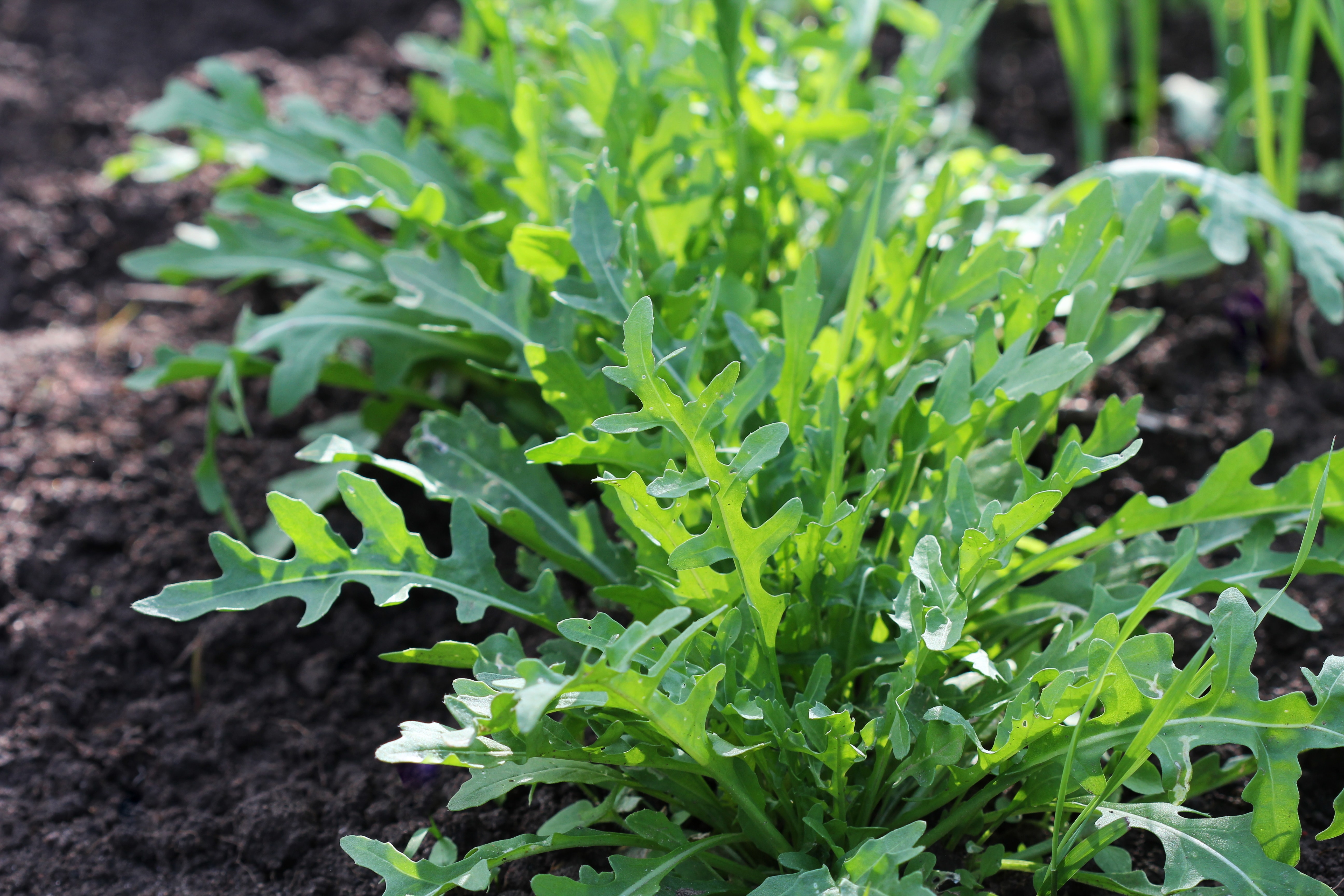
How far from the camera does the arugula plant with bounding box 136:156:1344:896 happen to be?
1.20 meters

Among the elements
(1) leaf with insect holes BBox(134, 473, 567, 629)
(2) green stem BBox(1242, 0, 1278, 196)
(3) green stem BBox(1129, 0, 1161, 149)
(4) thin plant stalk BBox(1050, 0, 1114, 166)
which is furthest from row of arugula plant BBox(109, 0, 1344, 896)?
(3) green stem BBox(1129, 0, 1161, 149)

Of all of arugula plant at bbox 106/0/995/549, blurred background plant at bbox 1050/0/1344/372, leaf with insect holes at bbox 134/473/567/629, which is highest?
blurred background plant at bbox 1050/0/1344/372

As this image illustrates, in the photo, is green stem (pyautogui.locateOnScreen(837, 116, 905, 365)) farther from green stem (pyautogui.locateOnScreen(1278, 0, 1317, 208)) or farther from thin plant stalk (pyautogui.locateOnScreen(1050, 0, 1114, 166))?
thin plant stalk (pyautogui.locateOnScreen(1050, 0, 1114, 166))

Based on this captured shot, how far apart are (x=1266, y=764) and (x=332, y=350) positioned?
1544mm

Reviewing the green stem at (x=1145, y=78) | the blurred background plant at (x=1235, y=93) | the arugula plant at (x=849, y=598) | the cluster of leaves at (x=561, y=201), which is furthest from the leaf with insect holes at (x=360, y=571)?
the green stem at (x=1145, y=78)

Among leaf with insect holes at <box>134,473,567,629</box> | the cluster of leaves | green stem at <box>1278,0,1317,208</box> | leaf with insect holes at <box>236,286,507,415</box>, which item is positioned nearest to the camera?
leaf with insect holes at <box>134,473,567,629</box>

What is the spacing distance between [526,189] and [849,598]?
921mm

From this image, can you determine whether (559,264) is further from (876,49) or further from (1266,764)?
(876,49)

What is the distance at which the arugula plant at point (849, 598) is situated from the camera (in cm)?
120

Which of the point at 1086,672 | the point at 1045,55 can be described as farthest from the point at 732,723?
the point at 1045,55

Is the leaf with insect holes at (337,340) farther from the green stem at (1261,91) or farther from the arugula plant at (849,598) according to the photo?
the green stem at (1261,91)

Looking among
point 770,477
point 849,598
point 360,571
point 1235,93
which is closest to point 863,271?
point 770,477

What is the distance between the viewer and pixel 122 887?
1510mm

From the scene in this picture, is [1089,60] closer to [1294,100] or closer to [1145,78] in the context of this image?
[1145,78]
